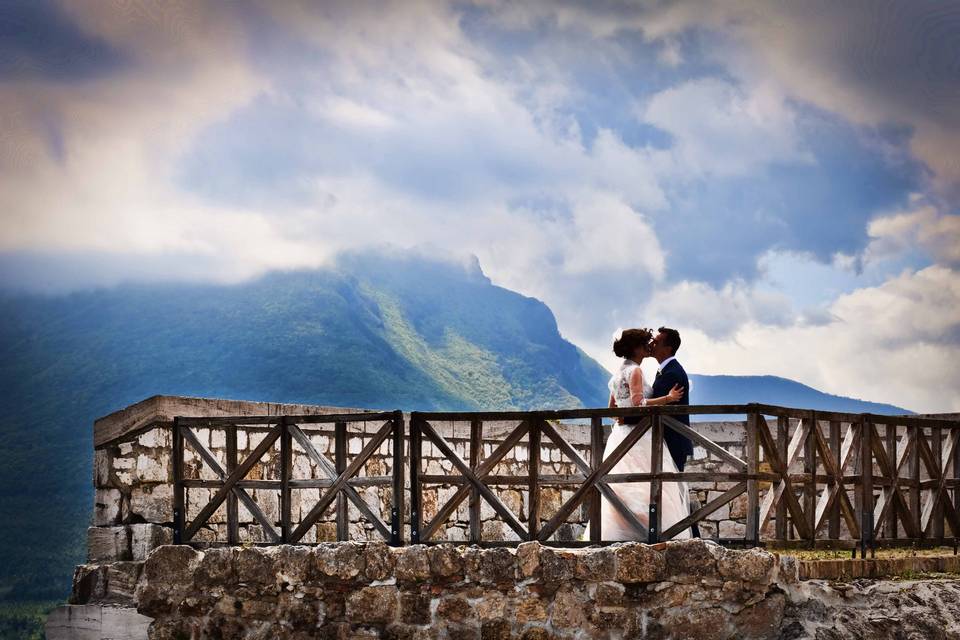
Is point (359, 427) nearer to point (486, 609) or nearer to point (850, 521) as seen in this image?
point (486, 609)

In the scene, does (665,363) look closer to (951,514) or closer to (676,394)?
(676,394)

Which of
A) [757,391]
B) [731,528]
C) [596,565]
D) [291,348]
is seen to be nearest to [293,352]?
[291,348]

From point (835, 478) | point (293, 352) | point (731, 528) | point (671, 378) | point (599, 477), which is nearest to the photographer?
point (599, 477)

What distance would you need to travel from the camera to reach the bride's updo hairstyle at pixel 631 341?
897cm

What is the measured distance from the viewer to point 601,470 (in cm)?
806

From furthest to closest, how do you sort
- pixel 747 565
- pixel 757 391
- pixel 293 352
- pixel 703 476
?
pixel 293 352, pixel 757 391, pixel 703 476, pixel 747 565

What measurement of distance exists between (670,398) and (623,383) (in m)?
0.36

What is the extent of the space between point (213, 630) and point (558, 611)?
242cm

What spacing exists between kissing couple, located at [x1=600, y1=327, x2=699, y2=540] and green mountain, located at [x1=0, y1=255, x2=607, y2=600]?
39539mm

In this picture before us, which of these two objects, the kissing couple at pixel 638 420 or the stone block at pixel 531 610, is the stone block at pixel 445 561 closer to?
the stone block at pixel 531 610

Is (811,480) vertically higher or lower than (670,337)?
lower

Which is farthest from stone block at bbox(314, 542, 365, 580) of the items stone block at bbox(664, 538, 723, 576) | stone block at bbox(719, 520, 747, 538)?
stone block at bbox(719, 520, 747, 538)

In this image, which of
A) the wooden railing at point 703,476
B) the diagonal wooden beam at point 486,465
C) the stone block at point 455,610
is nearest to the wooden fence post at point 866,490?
the wooden railing at point 703,476

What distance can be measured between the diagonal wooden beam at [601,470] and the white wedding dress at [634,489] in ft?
0.77
